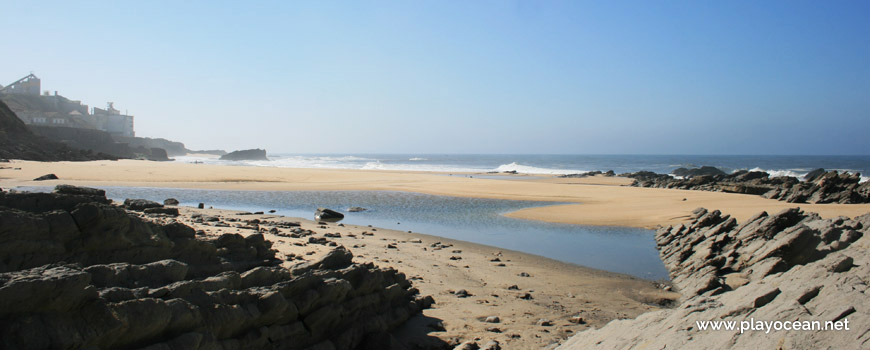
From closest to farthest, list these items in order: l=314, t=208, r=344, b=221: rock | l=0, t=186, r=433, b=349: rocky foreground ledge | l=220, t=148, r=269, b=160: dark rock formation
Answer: l=0, t=186, r=433, b=349: rocky foreground ledge < l=314, t=208, r=344, b=221: rock < l=220, t=148, r=269, b=160: dark rock formation

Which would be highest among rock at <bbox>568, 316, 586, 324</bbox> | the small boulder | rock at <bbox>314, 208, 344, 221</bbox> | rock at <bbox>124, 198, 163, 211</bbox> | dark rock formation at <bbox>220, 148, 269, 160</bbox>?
dark rock formation at <bbox>220, 148, 269, 160</bbox>

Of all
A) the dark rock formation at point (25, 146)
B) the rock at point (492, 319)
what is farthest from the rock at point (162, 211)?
the dark rock formation at point (25, 146)

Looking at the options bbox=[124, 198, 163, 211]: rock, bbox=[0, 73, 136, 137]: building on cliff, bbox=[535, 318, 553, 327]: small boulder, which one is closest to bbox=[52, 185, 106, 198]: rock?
bbox=[124, 198, 163, 211]: rock

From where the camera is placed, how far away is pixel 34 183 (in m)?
24.8

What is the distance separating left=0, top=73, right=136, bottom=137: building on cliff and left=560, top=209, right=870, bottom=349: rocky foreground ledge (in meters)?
87.2

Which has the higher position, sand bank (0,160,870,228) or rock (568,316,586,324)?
sand bank (0,160,870,228)

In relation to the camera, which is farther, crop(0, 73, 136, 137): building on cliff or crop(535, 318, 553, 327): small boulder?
crop(0, 73, 136, 137): building on cliff

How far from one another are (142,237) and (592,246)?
37.8 ft

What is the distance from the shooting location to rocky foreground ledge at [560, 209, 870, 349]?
12.7ft

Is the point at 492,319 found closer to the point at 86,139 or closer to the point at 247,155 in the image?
the point at 86,139

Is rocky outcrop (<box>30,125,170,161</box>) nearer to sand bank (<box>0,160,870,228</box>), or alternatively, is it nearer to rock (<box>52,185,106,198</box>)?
sand bank (<box>0,160,870,228</box>)

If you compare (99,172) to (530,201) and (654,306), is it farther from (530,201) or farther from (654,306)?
(654,306)

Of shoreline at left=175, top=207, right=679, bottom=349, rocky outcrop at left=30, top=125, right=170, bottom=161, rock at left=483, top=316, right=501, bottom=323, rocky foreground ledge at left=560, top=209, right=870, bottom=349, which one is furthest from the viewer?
rocky outcrop at left=30, top=125, right=170, bottom=161

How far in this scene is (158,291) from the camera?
14.6 feet
